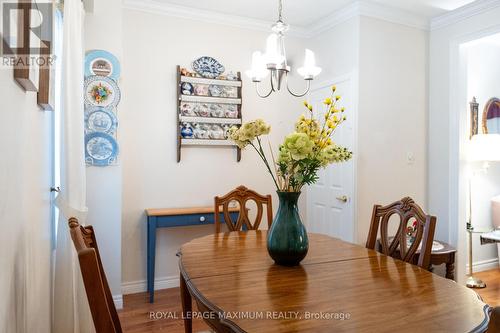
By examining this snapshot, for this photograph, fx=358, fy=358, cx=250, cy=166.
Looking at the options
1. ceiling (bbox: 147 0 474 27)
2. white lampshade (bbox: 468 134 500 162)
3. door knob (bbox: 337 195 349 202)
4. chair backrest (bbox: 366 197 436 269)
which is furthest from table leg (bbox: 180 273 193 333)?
white lampshade (bbox: 468 134 500 162)

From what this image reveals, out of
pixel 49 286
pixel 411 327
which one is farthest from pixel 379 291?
pixel 49 286

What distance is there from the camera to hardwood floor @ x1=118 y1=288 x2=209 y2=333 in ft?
8.63

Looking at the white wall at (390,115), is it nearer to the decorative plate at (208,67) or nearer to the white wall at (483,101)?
the white wall at (483,101)

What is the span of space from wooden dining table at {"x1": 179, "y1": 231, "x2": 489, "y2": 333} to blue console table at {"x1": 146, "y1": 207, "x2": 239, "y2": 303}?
1387 mm

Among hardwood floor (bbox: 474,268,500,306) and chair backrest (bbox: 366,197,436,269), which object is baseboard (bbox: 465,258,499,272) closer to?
hardwood floor (bbox: 474,268,500,306)

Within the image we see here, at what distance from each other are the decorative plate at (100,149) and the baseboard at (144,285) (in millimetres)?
1209

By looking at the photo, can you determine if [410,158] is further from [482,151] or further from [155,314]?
[155,314]

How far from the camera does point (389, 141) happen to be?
141 inches

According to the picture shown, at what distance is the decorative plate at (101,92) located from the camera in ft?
9.56

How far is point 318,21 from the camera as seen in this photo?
3840mm

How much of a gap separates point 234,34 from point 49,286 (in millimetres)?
2910

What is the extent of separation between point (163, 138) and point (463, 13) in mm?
3082

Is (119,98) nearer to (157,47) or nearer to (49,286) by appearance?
(157,47)

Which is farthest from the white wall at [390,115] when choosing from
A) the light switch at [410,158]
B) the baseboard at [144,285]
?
the baseboard at [144,285]
